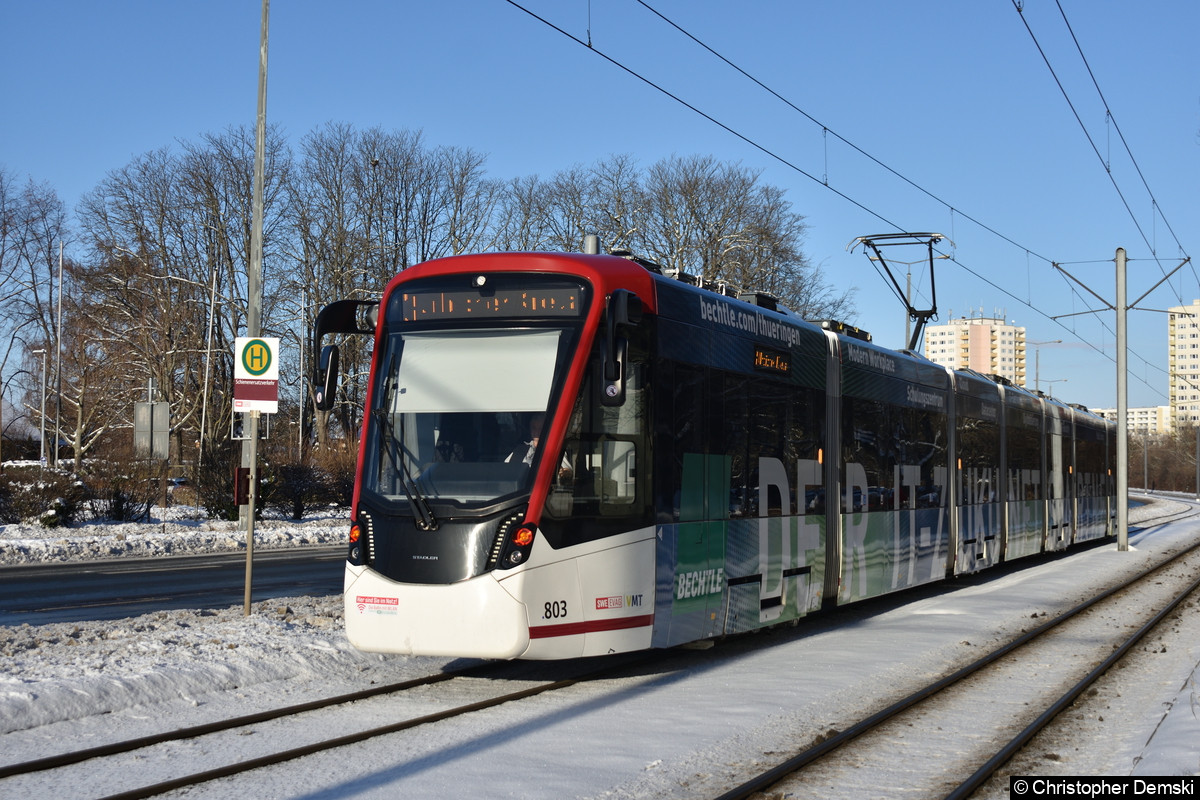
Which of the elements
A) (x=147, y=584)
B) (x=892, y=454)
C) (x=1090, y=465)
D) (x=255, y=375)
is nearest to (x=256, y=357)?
(x=255, y=375)

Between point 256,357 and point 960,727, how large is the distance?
303 inches

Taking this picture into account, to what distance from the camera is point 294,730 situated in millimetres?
7859

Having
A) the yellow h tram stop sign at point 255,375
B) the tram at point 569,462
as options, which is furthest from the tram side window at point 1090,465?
the yellow h tram stop sign at point 255,375

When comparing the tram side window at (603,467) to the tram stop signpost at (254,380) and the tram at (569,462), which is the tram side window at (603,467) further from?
the tram stop signpost at (254,380)

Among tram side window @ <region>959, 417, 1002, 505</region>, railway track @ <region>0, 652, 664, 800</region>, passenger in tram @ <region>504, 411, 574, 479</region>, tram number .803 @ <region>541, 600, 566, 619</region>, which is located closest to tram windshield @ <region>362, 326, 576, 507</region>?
passenger in tram @ <region>504, 411, 574, 479</region>

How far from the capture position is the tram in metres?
Answer: 8.84

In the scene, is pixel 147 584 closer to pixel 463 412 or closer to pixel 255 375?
pixel 255 375

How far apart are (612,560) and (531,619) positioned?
3.07 feet

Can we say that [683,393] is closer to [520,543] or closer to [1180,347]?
[520,543]

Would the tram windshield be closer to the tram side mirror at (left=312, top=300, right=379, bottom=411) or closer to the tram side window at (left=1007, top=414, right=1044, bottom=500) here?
the tram side mirror at (left=312, top=300, right=379, bottom=411)

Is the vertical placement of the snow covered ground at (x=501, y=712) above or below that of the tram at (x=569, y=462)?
below

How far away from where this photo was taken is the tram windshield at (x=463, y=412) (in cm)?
903

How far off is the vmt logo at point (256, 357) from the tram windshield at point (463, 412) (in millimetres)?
3295

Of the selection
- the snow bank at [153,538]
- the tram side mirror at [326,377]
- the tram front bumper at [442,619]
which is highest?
the tram side mirror at [326,377]
